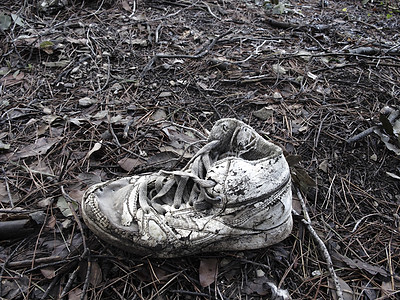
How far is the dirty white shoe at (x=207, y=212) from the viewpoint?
143 cm

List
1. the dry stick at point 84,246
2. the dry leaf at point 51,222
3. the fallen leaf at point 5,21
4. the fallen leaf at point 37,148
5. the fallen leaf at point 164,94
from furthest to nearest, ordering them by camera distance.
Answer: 1. the fallen leaf at point 5,21
2. the fallen leaf at point 164,94
3. the fallen leaf at point 37,148
4. the dry leaf at point 51,222
5. the dry stick at point 84,246

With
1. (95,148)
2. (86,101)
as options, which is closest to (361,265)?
(95,148)

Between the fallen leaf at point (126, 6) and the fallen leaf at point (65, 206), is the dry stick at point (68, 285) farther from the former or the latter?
the fallen leaf at point (126, 6)

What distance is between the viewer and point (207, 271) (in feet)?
4.85

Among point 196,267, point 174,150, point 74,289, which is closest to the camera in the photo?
point 74,289

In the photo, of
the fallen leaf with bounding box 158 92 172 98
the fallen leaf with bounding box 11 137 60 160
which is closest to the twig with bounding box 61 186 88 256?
the fallen leaf with bounding box 11 137 60 160

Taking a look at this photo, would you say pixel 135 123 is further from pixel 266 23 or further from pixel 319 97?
pixel 266 23

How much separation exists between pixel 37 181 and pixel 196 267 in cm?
107

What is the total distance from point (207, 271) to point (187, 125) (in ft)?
3.89

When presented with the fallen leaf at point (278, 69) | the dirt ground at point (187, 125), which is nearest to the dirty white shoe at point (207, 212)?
the dirt ground at point (187, 125)

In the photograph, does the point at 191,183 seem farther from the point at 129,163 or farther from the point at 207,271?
the point at 129,163

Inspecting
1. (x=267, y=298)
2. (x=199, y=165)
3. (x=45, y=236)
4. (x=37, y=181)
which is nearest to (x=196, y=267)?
(x=267, y=298)

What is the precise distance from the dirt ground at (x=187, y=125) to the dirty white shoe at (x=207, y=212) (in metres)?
0.11

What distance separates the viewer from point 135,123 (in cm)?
234
